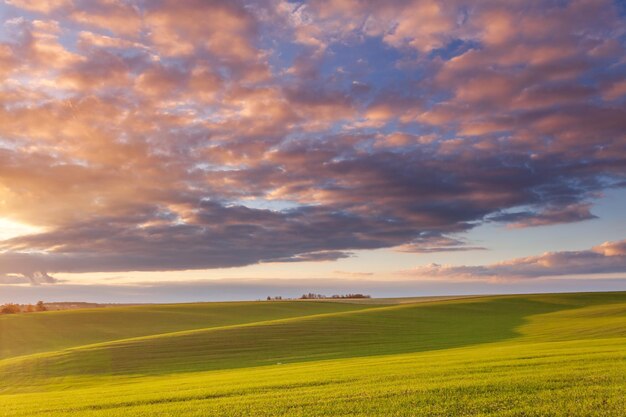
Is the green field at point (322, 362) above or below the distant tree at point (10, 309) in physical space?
below

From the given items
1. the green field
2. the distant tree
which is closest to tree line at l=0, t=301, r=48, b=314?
the distant tree

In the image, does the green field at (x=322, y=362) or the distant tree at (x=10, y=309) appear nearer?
the green field at (x=322, y=362)

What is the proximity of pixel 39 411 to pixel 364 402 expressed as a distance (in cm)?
1136

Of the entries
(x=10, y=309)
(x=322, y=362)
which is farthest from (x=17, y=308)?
(x=322, y=362)

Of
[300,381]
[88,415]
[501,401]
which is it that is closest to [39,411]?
[88,415]

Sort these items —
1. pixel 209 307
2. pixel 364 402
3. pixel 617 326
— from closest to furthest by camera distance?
pixel 364 402
pixel 617 326
pixel 209 307

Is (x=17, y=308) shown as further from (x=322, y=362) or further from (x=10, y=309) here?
(x=322, y=362)

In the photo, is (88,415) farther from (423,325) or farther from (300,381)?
(423,325)

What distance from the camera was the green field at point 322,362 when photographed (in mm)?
14413

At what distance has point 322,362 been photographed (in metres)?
32.4

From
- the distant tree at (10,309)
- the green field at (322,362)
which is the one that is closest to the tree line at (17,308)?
the distant tree at (10,309)

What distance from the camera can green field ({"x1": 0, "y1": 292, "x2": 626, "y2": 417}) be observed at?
14.4m

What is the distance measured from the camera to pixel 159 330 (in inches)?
3076

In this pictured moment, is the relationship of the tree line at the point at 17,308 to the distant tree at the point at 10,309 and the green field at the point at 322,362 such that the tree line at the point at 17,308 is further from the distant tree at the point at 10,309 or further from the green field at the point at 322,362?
the green field at the point at 322,362
